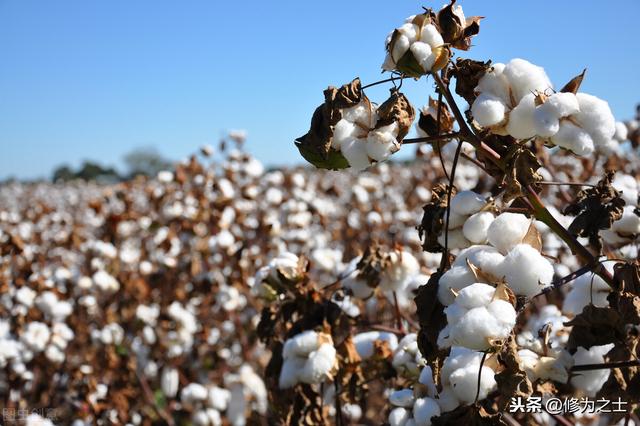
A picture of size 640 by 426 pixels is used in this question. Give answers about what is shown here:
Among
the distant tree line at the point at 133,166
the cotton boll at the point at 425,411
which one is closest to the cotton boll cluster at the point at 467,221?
the cotton boll at the point at 425,411

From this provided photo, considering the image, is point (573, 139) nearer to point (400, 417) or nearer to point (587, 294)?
point (587, 294)

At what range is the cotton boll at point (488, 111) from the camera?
0.96 m

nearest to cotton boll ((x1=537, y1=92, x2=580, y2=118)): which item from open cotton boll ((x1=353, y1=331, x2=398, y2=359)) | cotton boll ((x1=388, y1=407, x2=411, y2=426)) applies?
cotton boll ((x1=388, y1=407, x2=411, y2=426))

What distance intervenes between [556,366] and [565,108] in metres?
0.54

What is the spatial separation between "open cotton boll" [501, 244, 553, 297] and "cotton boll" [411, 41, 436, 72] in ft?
1.07

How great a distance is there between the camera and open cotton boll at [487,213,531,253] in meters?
1.00

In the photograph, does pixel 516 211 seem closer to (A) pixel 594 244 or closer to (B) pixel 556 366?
(A) pixel 594 244

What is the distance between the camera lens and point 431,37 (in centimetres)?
100

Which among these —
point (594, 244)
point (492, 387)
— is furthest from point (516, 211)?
point (492, 387)

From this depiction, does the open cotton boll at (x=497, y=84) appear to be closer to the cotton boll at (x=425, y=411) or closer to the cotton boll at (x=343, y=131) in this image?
the cotton boll at (x=343, y=131)

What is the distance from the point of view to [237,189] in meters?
4.65

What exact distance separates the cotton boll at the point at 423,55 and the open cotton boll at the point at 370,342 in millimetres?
1014

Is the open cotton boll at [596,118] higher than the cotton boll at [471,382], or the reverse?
the open cotton boll at [596,118]

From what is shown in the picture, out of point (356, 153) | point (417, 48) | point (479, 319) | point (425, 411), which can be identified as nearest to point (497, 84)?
point (417, 48)
